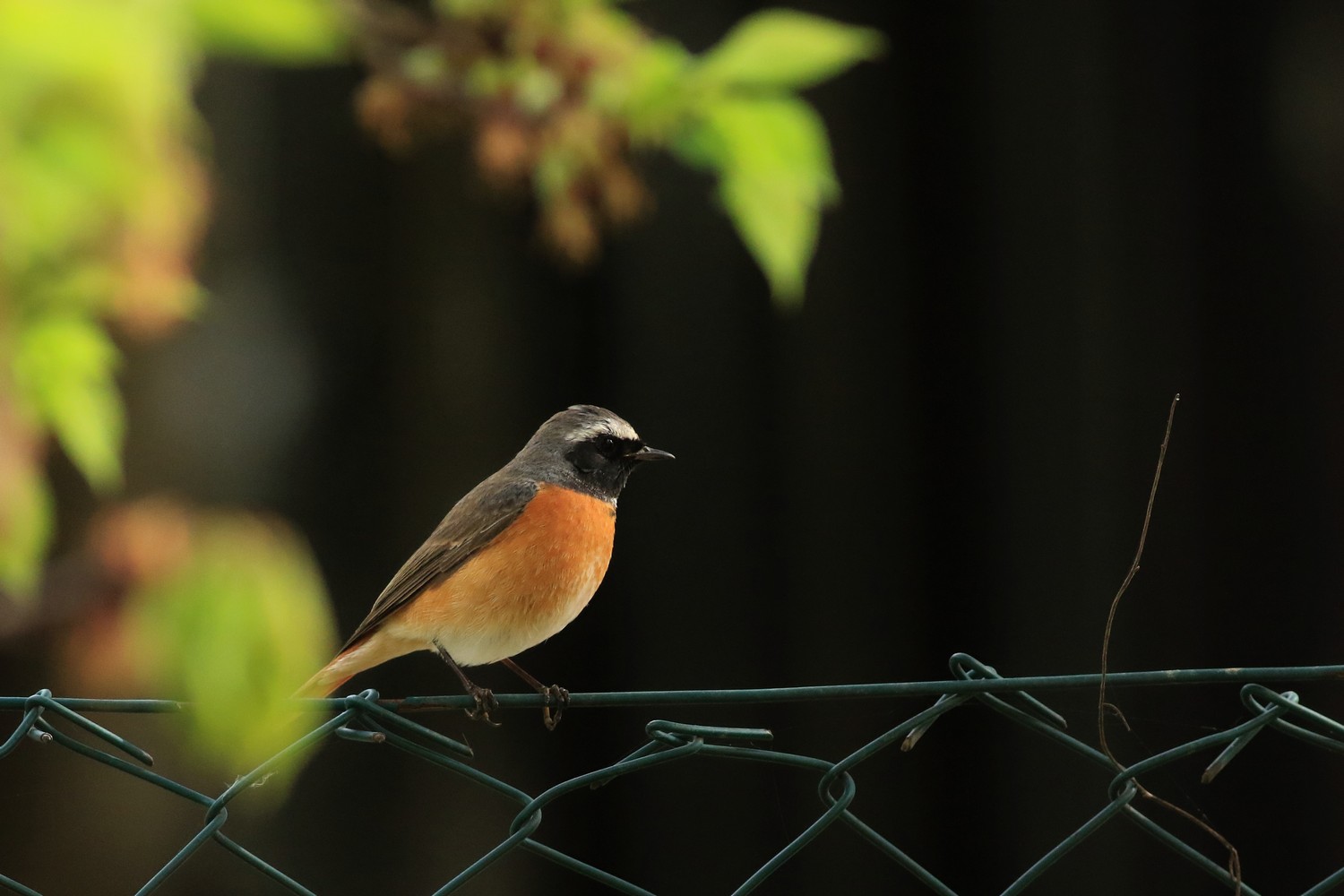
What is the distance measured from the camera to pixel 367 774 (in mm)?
4059

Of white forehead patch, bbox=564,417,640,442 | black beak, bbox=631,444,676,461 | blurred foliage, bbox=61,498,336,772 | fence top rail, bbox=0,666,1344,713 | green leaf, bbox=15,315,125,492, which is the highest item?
green leaf, bbox=15,315,125,492

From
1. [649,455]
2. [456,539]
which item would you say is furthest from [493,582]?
[649,455]

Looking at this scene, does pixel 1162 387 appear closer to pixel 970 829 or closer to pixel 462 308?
pixel 970 829

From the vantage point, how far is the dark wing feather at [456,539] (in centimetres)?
313

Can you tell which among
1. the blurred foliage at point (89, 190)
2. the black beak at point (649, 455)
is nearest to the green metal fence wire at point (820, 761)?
the blurred foliage at point (89, 190)

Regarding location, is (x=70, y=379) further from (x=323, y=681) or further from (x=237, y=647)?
(x=323, y=681)

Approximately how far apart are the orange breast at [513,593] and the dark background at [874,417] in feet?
2.90

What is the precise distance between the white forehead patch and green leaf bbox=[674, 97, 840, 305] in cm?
137

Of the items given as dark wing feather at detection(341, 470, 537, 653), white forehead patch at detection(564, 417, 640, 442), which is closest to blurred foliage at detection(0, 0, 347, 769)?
dark wing feather at detection(341, 470, 537, 653)

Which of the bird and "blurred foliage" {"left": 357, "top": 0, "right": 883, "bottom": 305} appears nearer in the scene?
"blurred foliage" {"left": 357, "top": 0, "right": 883, "bottom": 305}

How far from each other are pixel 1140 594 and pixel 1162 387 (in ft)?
2.11

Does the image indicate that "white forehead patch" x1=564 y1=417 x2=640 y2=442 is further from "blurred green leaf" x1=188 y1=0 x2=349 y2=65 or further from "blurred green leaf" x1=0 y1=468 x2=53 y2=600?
"blurred green leaf" x1=188 y1=0 x2=349 y2=65

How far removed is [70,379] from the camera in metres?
1.91

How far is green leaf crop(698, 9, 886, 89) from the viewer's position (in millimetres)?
2016
